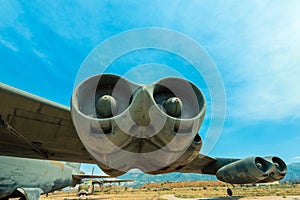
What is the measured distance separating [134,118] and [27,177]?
12.0 metres

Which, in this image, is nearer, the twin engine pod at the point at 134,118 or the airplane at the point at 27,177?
the twin engine pod at the point at 134,118

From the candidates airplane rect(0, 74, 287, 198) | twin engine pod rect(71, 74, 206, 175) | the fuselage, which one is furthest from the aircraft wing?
the fuselage

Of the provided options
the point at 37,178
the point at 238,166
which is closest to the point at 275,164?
the point at 238,166

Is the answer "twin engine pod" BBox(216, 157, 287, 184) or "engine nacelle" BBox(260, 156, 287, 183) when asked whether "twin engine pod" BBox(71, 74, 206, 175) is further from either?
"engine nacelle" BBox(260, 156, 287, 183)

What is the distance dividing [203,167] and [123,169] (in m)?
7.12

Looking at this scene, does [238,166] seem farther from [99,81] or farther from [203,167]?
[99,81]

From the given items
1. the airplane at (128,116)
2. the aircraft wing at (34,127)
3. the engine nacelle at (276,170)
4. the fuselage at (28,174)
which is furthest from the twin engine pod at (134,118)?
the fuselage at (28,174)

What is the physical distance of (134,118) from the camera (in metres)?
2.72

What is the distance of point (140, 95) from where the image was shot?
2.69m

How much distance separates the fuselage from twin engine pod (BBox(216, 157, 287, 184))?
1024 cm

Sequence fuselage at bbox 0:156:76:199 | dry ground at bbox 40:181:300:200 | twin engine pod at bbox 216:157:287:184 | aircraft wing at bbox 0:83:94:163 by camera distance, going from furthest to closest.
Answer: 1. dry ground at bbox 40:181:300:200
2. fuselage at bbox 0:156:76:199
3. twin engine pod at bbox 216:157:287:184
4. aircraft wing at bbox 0:83:94:163

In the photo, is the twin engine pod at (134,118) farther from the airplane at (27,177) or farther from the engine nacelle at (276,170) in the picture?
the airplane at (27,177)

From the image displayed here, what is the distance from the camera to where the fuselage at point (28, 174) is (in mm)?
10891

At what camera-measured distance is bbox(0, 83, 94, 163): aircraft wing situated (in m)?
3.84
